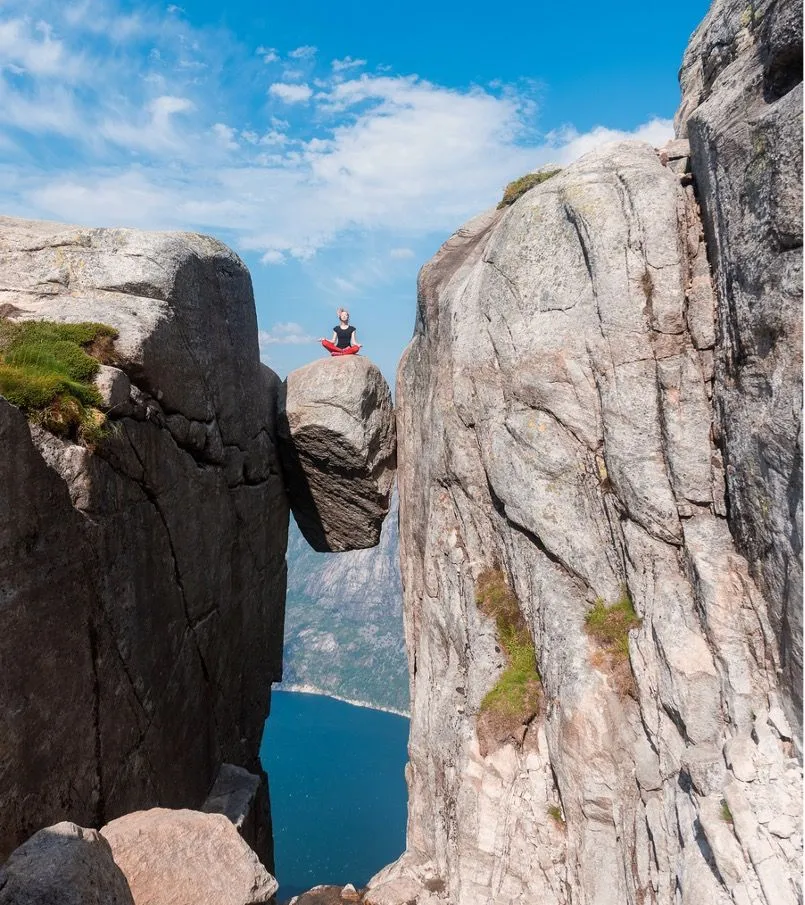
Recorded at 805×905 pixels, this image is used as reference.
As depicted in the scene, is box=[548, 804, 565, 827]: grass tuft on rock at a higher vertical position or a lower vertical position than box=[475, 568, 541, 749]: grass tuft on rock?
lower

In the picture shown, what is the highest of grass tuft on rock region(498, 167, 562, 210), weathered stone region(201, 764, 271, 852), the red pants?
grass tuft on rock region(498, 167, 562, 210)

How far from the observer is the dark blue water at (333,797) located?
269 ft

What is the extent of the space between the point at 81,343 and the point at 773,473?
15.8 metres

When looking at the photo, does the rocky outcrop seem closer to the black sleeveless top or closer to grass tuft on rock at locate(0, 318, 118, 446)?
grass tuft on rock at locate(0, 318, 118, 446)

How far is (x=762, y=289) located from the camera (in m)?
12.4

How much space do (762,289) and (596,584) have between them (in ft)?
25.5

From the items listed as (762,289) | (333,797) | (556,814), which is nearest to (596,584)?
(556,814)

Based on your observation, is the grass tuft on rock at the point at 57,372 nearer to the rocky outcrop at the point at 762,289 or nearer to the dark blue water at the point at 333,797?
the rocky outcrop at the point at 762,289

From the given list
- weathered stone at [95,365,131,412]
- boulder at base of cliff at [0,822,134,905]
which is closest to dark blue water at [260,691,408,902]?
weathered stone at [95,365,131,412]

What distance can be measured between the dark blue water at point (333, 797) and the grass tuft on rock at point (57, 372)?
202ft

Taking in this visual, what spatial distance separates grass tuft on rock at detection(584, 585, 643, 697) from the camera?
48.6 ft

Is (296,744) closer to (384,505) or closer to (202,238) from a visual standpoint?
(384,505)

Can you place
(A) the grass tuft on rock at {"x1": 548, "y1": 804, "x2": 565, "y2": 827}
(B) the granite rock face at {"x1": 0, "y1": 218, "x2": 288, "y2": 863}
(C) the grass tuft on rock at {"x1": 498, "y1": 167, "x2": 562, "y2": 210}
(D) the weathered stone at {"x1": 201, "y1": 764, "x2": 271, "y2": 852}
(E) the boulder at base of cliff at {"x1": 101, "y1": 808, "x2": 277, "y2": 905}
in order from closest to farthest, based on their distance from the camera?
1. (E) the boulder at base of cliff at {"x1": 101, "y1": 808, "x2": 277, "y2": 905}
2. (B) the granite rock face at {"x1": 0, "y1": 218, "x2": 288, "y2": 863}
3. (A) the grass tuft on rock at {"x1": 548, "y1": 804, "x2": 565, "y2": 827}
4. (D) the weathered stone at {"x1": 201, "y1": 764, "x2": 271, "y2": 852}
5. (C) the grass tuft on rock at {"x1": 498, "y1": 167, "x2": 562, "y2": 210}

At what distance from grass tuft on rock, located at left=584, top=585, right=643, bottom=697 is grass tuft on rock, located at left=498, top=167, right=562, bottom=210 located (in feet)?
47.6
